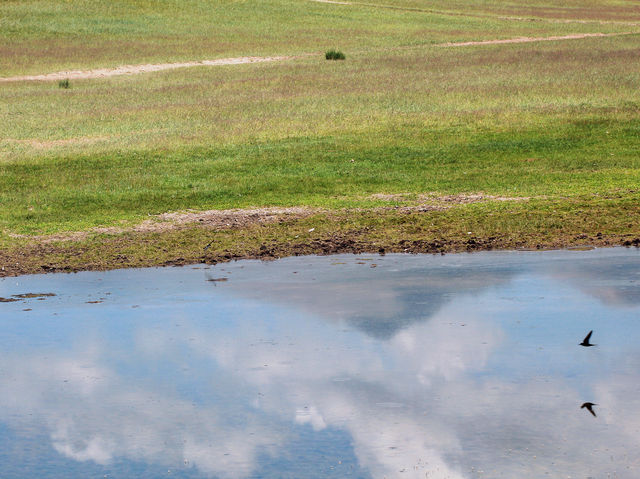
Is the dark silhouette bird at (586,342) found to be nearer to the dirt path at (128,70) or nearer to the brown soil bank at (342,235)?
the brown soil bank at (342,235)

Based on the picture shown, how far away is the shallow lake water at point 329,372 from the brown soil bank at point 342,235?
1262 millimetres

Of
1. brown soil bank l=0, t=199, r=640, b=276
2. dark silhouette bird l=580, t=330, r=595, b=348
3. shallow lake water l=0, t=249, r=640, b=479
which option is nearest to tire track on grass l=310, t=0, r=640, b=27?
brown soil bank l=0, t=199, r=640, b=276

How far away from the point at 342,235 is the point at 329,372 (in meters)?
7.58

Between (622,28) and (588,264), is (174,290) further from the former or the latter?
(622,28)

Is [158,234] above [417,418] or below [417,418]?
below

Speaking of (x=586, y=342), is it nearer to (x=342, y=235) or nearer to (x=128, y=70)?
(x=342, y=235)

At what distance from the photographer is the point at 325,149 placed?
27141 mm

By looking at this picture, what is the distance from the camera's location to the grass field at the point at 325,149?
1741 cm

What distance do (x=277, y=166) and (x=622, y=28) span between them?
5829cm

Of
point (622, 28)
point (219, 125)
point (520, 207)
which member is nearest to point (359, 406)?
point (520, 207)

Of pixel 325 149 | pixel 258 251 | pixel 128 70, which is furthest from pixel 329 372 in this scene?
pixel 128 70

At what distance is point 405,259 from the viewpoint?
15453 mm

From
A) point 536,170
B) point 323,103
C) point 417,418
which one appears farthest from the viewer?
point 323,103

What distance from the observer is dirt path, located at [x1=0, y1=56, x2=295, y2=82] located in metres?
51.3
